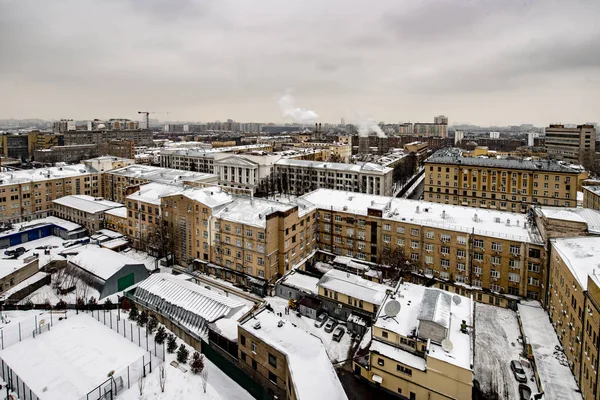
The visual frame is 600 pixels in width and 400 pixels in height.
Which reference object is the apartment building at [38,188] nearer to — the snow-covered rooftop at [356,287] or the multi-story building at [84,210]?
the multi-story building at [84,210]

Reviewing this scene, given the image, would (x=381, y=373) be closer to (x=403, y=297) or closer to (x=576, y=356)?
(x=403, y=297)

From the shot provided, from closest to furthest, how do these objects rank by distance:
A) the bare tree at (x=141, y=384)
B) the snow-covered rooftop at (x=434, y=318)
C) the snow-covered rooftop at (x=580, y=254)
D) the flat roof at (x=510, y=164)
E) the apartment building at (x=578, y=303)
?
Answer: 1. the apartment building at (x=578, y=303)
2. the snow-covered rooftop at (x=434, y=318)
3. the bare tree at (x=141, y=384)
4. the snow-covered rooftop at (x=580, y=254)
5. the flat roof at (x=510, y=164)

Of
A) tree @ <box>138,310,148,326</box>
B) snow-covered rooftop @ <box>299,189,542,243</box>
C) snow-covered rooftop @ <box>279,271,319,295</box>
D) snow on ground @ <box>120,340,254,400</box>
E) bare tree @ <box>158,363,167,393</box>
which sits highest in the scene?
snow-covered rooftop @ <box>299,189,542,243</box>

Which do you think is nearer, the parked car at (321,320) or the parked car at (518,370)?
the parked car at (518,370)

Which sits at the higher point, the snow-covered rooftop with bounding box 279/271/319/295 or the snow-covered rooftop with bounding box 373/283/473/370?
the snow-covered rooftop with bounding box 373/283/473/370

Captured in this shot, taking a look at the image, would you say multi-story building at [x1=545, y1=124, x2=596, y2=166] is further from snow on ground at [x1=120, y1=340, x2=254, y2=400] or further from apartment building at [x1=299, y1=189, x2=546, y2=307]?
snow on ground at [x1=120, y1=340, x2=254, y2=400]

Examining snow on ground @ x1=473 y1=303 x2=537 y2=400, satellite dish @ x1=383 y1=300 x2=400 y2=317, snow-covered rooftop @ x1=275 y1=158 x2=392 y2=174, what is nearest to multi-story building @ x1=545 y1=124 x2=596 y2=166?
snow-covered rooftop @ x1=275 y1=158 x2=392 y2=174

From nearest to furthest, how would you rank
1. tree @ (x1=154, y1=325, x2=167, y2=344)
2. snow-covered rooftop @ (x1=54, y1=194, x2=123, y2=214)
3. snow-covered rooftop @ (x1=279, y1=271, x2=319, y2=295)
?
tree @ (x1=154, y1=325, x2=167, y2=344) < snow-covered rooftop @ (x1=279, y1=271, x2=319, y2=295) < snow-covered rooftop @ (x1=54, y1=194, x2=123, y2=214)

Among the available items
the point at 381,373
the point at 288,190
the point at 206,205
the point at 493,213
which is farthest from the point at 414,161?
the point at 381,373

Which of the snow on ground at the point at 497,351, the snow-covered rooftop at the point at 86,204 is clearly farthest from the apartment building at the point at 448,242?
the snow-covered rooftop at the point at 86,204
